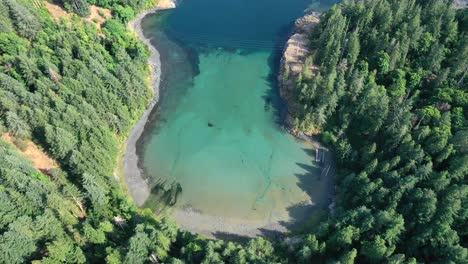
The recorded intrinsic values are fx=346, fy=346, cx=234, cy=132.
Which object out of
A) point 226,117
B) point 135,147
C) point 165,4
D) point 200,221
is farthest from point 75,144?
point 165,4

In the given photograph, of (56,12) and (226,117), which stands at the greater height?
(56,12)

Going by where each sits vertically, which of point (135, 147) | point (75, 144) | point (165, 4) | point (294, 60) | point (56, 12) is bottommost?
point (135, 147)

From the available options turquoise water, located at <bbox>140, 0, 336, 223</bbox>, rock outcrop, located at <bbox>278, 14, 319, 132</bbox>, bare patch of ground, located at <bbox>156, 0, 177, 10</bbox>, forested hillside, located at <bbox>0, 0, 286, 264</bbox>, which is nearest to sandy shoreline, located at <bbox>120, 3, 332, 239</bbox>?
turquoise water, located at <bbox>140, 0, 336, 223</bbox>

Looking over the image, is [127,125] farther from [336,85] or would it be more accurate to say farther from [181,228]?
[336,85]

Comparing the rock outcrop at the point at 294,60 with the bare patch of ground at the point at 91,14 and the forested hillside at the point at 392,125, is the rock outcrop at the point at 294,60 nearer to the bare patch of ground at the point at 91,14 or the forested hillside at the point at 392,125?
the forested hillside at the point at 392,125

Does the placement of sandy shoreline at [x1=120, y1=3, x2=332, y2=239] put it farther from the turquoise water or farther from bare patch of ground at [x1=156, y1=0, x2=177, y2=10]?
bare patch of ground at [x1=156, y1=0, x2=177, y2=10]

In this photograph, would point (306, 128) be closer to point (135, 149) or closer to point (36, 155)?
point (135, 149)
